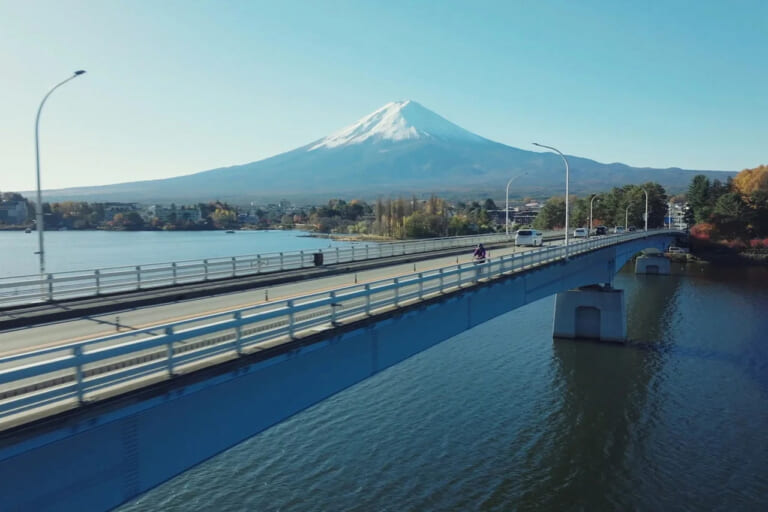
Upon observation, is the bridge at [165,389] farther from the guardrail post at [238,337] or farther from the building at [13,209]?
the building at [13,209]

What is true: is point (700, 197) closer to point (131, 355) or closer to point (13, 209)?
point (131, 355)

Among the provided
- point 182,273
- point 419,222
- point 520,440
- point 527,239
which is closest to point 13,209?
point 419,222

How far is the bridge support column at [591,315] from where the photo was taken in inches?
1580

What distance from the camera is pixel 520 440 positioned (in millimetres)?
23656

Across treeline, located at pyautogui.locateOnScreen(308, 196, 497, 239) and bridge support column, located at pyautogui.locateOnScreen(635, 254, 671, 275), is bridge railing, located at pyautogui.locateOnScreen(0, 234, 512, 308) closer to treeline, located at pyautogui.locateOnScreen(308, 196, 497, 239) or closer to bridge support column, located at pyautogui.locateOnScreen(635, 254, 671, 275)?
bridge support column, located at pyautogui.locateOnScreen(635, 254, 671, 275)

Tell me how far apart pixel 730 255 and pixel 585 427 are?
95.1 meters

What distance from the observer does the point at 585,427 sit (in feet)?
84.0

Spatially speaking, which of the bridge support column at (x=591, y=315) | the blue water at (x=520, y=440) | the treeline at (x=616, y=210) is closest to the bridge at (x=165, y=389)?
the blue water at (x=520, y=440)

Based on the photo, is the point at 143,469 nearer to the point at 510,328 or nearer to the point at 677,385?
the point at 677,385

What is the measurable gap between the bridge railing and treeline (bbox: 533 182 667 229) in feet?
277

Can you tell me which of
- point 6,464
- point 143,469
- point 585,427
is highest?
point 6,464

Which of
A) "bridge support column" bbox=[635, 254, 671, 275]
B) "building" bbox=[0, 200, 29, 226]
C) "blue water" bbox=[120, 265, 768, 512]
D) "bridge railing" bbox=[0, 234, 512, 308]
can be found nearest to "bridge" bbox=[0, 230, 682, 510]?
"blue water" bbox=[120, 265, 768, 512]

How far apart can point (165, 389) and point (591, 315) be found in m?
36.4

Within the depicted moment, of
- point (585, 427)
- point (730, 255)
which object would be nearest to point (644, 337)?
point (585, 427)
